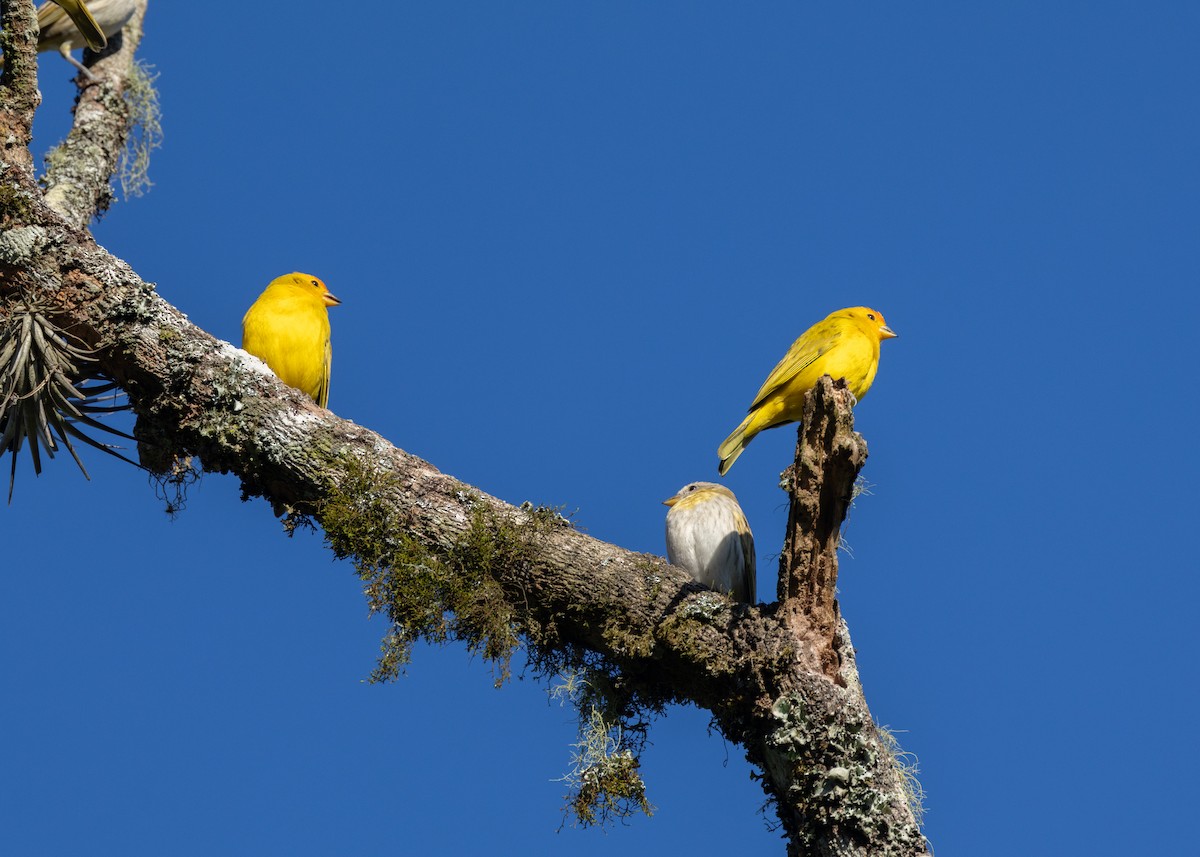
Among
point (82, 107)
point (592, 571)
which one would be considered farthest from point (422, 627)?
point (82, 107)

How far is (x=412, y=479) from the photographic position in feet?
19.7

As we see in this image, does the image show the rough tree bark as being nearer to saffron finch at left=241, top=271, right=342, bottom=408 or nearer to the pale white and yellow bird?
saffron finch at left=241, top=271, right=342, bottom=408

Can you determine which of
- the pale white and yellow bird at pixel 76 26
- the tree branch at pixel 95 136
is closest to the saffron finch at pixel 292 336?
the tree branch at pixel 95 136

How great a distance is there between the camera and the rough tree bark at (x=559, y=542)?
212 inches

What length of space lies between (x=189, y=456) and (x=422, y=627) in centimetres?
167

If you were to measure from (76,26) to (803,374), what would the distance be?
6.12 m

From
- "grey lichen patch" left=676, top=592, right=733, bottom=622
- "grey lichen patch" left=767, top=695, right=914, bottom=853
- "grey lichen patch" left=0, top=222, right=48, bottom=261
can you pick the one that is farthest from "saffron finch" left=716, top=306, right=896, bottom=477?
"grey lichen patch" left=0, top=222, right=48, bottom=261

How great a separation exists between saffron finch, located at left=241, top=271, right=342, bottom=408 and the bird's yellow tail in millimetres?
2734

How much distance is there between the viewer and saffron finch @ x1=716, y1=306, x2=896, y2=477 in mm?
7445

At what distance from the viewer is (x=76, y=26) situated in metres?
9.42

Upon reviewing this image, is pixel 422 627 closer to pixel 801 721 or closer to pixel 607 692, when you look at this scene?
pixel 607 692

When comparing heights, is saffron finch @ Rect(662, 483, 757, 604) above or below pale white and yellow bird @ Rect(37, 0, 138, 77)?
below

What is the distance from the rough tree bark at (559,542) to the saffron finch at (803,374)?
1817mm

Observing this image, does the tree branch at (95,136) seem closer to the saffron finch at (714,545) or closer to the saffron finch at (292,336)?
the saffron finch at (292,336)
